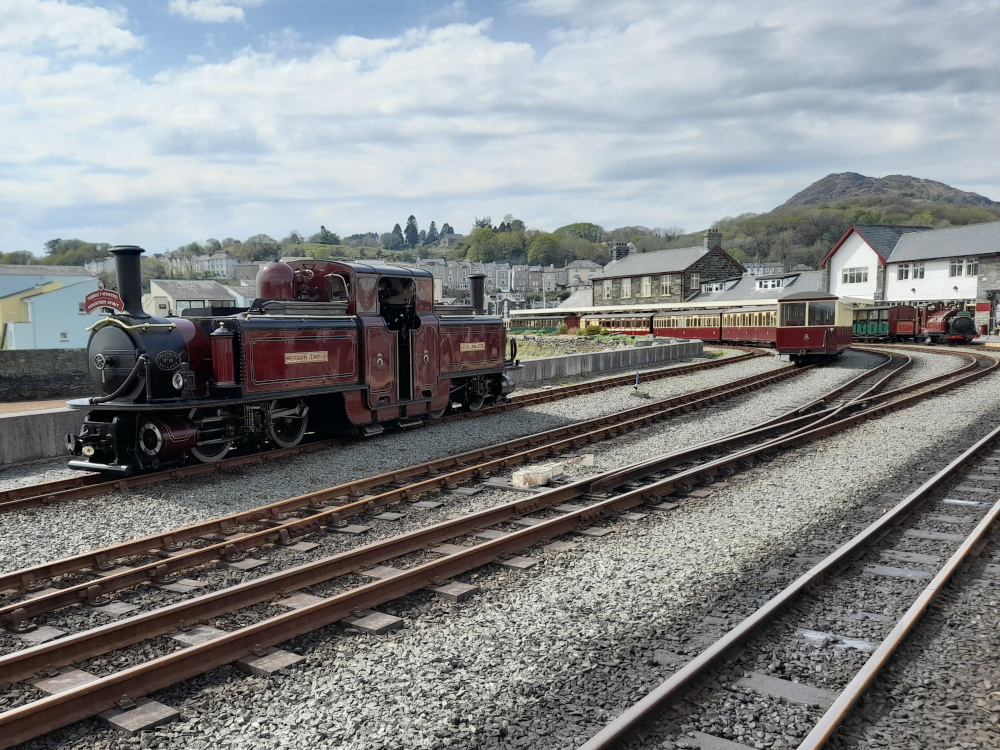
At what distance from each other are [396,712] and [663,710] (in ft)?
5.18

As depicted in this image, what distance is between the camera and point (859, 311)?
44.4 m

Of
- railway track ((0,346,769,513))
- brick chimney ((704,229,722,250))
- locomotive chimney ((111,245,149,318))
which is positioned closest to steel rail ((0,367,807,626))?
railway track ((0,346,769,513))

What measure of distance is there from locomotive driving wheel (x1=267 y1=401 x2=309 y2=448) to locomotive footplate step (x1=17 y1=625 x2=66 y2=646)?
6.14 m

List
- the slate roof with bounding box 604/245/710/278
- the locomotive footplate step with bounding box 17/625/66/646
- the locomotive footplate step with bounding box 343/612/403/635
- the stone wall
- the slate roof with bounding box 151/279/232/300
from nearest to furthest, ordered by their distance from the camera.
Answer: the locomotive footplate step with bounding box 17/625/66/646 → the locomotive footplate step with bounding box 343/612/403/635 → the stone wall → the slate roof with bounding box 604/245/710/278 → the slate roof with bounding box 151/279/232/300

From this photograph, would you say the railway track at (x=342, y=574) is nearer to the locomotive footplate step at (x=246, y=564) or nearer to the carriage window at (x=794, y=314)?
the locomotive footplate step at (x=246, y=564)

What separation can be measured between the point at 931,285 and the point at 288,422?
171 feet

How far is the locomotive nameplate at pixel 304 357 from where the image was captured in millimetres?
11422

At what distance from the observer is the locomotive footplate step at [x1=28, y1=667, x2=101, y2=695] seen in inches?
181

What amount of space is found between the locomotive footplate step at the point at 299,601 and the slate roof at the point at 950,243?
53401mm

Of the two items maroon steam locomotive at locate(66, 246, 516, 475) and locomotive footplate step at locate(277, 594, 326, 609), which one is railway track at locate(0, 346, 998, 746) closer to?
locomotive footplate step at locate(277, 594, 326, 609)

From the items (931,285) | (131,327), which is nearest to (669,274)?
(931,285)

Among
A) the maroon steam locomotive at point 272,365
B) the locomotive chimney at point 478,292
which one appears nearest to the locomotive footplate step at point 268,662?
the maroon steam locomotive at point 272,365

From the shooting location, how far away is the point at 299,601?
237 inches

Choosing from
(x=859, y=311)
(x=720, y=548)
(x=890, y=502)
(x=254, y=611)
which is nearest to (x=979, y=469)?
(x=890, y=502)
